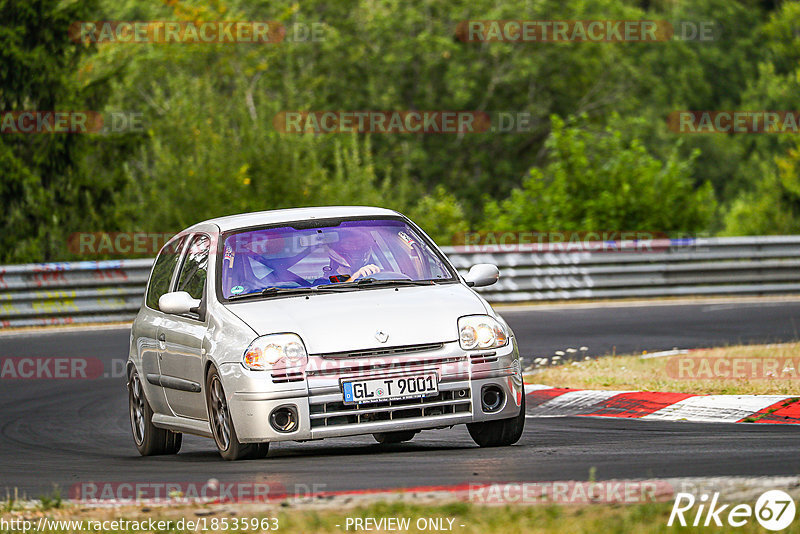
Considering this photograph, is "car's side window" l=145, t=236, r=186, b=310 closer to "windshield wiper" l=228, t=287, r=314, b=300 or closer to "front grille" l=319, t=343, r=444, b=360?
"windshield wiper" l=228, t=287, r=314, b=300

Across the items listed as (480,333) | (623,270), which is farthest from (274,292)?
(623,270)

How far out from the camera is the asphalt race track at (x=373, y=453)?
7.04 meters

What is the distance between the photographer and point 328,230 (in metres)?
9.34

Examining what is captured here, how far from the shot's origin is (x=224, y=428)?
8469 mm

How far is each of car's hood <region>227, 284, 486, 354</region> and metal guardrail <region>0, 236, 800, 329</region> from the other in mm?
12817

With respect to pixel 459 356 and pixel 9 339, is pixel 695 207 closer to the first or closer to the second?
pixel 9 339

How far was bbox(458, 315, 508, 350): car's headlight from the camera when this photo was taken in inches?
327

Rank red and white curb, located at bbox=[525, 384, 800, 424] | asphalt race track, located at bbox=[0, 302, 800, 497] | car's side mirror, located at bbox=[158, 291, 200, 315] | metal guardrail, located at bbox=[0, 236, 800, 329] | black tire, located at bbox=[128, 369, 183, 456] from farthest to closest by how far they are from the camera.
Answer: metal guardrail, located at bbox=[0, 236, 800, 329]
black tire, located at bbox=[128, 369, 183, 456]
red and white curb, located at bbox=[525, 384, 800, 424]
car's side mirror, located at bbox=[158, 291, 200, 315]
asphalt race track, located at bbox=[0, 302, 800, 497]

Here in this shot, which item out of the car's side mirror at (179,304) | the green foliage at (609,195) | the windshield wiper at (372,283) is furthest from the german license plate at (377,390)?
the green foliage at (609,195)

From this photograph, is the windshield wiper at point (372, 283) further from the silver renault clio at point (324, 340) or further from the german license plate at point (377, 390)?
the german license plate at point (377, 390)

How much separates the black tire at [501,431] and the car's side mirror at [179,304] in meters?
1.84

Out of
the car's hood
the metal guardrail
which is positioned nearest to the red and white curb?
the car's hood

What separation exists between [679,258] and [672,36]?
143 feet

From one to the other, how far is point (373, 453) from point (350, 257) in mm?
1283
